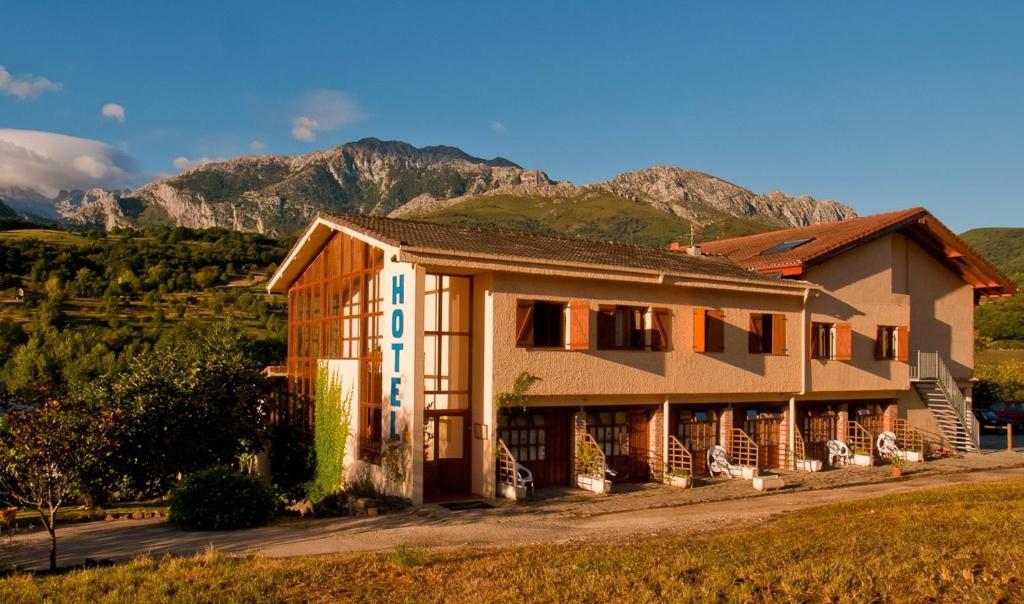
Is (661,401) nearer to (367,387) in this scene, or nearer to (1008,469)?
(367,387)

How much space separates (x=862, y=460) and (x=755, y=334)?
19.8 ft

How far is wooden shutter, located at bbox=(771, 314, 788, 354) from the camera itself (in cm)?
2414

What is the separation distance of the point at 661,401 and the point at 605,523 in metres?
6.73

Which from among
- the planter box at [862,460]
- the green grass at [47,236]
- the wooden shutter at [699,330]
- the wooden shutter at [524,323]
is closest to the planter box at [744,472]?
the wooden shutter at [699,330]

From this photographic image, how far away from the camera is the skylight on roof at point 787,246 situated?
1090 inches

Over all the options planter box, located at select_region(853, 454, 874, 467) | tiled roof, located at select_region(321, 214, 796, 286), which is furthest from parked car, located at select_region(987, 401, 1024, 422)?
tiled roof, located at select_region(321, 214, 796, 286)

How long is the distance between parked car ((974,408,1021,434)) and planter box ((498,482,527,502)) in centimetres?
3145

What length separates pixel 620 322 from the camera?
21.2 meters

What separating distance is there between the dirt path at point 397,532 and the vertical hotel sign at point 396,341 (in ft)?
7.74

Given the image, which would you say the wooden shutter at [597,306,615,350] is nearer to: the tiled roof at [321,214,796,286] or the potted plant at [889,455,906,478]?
the tiled roof at [321,214,796,286]

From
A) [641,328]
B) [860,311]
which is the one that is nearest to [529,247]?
[641,328]

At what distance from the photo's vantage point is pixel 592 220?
173375mm

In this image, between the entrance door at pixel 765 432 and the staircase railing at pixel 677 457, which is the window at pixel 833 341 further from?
the staircase railing at pixel 677 457

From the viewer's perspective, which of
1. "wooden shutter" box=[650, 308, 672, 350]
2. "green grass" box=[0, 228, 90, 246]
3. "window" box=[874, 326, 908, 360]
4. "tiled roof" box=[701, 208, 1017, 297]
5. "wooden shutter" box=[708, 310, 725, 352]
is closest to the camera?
"wooden shutter" box=[650, 308, 672, 350]
